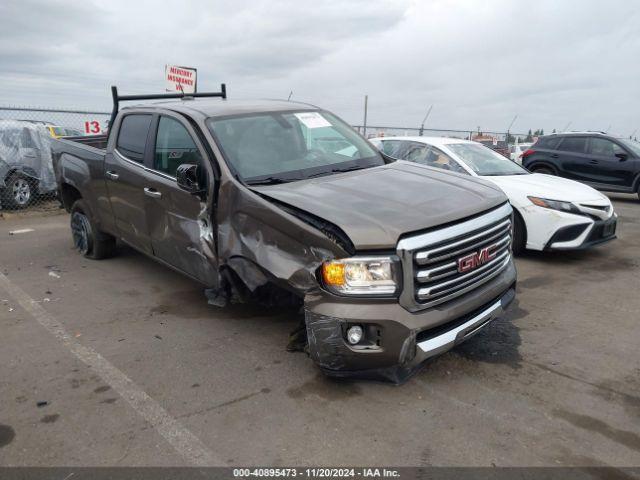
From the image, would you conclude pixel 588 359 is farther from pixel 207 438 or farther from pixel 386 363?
pixel 207 438

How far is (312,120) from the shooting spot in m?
4.71

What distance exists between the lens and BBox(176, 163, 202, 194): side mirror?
12.7 feet

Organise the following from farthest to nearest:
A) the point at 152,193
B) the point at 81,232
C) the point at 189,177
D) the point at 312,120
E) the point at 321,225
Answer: the point at 81,232 → the point at 312,120 → the point at 152,193 → the point at 189,177 → the point at 321,225

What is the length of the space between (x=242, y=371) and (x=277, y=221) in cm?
113

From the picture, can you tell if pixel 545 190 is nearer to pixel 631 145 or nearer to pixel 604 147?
pixel 604 147

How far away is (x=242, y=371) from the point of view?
360cm

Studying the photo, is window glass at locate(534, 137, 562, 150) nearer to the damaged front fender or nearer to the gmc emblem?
the gmc emblem

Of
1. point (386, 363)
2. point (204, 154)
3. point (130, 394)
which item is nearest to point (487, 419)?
point (386, 363)

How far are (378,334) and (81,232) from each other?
5.01 metres

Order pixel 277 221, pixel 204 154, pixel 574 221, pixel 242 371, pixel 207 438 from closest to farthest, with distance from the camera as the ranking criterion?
1. pixel 207 438
2. pixel 277 221
3. pixel 242 371
4. pixel 204 154
5. pixel 574 221

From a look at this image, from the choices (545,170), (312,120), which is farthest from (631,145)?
(312,120)

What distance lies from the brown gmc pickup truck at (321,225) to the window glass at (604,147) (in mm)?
8932

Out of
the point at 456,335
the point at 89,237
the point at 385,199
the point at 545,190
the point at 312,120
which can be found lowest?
the point at 89,237

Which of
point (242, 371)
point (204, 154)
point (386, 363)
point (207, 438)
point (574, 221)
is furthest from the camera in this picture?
point (574, 221)
